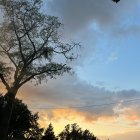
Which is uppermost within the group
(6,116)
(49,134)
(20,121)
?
(49,134)

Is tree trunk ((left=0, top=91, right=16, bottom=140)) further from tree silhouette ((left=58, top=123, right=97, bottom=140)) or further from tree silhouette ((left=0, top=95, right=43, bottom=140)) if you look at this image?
tree silhouette ((left=58, top=123, right=97, bottom=140))

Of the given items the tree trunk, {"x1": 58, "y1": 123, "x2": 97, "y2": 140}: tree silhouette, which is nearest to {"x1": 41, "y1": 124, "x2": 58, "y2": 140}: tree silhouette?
{"x1": 58, "y1": 123, "x2": 97, "y2": 140}: tree silhouette

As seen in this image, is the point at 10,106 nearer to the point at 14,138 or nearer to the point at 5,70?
the point at 5,70

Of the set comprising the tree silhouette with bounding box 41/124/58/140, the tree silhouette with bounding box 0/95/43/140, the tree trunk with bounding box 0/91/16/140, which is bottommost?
the tree trunk with bounding box 0/91/16/140

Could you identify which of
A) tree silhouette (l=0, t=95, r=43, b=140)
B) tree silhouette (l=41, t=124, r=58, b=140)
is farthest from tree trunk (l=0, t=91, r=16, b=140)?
tree silhouette (l=41, t=124, r=58, b=140)

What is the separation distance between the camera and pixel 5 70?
3772cm

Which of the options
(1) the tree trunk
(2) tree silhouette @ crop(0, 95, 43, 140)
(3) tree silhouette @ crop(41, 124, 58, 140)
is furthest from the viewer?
(3) tree silhouette @ crop(41, 124, 58, 140)

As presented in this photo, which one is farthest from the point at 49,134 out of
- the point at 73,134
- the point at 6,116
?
the point at 6,116

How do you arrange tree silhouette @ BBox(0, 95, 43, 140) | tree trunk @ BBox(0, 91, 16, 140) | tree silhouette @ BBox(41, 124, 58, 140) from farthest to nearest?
tree silhouette @ BBox(41, 124, 58, 140)
tree silhouette @ BBox(0, 95, 43, 140)
tree trunk @ BBox(0, 91, 16, 140)

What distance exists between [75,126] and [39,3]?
12653 cm

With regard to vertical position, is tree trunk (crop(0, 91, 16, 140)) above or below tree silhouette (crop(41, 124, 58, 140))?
below

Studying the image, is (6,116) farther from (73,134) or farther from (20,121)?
(73,134)

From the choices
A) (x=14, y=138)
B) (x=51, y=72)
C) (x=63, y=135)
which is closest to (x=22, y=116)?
(x=14, y=138)

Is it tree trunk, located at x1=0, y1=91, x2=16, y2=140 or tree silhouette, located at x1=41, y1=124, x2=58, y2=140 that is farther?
tree silhouette, located at x1=41, y1=124, x2=58, y2=140
